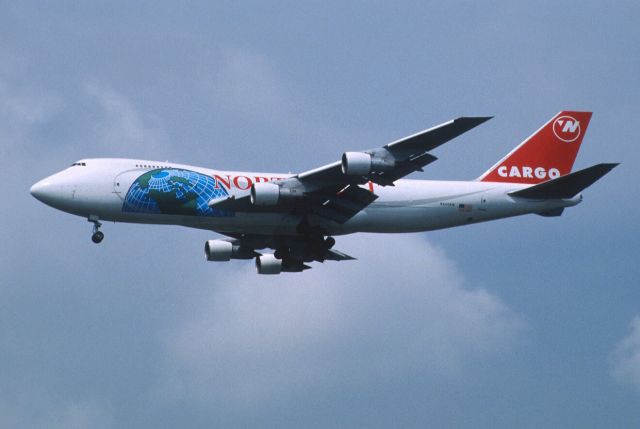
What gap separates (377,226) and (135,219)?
1171 centimetres

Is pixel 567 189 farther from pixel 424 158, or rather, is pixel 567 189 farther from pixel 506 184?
pixel 424 158

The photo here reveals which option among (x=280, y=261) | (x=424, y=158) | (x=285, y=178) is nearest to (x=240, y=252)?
(x=280, y=261)

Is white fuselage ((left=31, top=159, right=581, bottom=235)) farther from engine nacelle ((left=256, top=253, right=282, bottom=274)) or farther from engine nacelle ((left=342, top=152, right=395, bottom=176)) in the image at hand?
engine nacelle ((left=342, top=152, right=395, bottom=176))

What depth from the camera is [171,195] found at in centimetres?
5675

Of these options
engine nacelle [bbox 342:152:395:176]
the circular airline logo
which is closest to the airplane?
engine nacelle [bbox 342:152:395:176]

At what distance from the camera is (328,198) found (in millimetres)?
57875

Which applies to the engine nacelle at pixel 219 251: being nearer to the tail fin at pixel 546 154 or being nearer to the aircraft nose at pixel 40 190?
A: the aircraft nose at pixel 40 190

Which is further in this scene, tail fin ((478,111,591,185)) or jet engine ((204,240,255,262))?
tail fin ((478,111,591,185))

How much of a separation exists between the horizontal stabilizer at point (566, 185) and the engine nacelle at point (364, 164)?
33.3 feet

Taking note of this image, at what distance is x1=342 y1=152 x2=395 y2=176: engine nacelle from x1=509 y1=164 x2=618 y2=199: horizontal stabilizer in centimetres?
1014

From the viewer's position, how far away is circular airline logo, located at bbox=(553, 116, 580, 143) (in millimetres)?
66250

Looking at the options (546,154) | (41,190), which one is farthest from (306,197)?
(546,154)

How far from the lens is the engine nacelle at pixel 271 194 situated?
55.7 meters

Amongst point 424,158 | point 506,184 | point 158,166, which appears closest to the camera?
point 424,158
